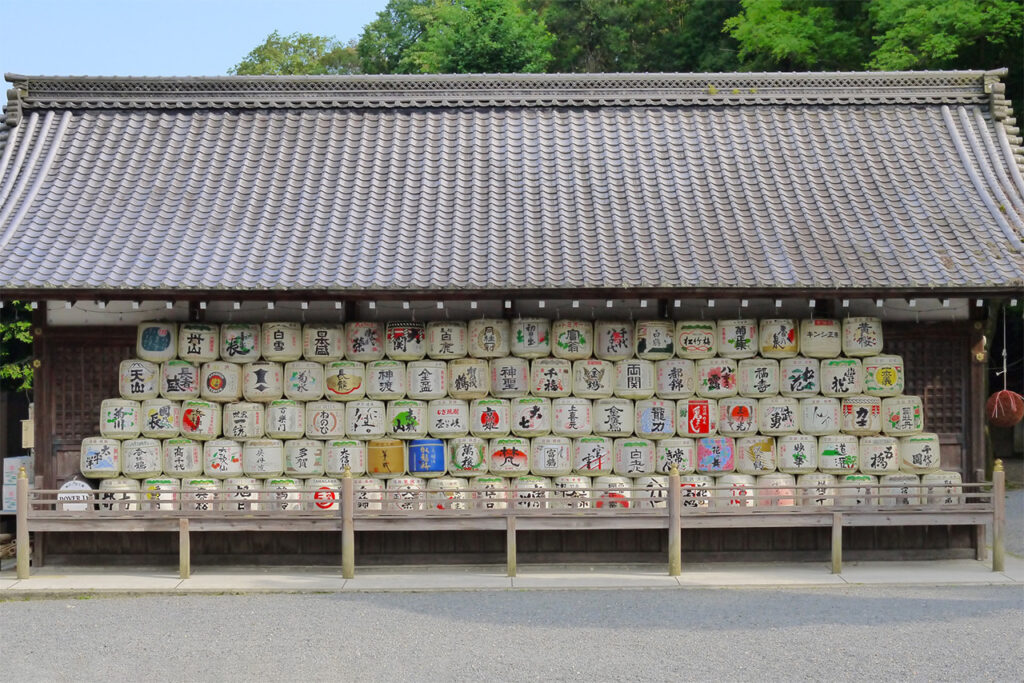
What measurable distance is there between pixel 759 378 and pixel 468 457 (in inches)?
146

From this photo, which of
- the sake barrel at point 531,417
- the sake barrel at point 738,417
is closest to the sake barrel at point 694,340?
the sake barrel at point 738,417

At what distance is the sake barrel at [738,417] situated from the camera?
522 inches

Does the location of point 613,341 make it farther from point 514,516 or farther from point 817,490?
point 817,490

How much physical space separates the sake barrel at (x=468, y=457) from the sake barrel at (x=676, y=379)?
90.3 inches

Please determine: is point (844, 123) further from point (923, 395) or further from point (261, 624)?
point (261, 624)

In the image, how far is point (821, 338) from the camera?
13.3 metres

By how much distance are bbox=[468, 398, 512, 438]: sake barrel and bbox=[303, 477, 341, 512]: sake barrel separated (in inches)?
67.2

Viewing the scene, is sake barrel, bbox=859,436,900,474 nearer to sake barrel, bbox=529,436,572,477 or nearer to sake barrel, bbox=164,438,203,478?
sake barrel, bbox=529,436,572,477

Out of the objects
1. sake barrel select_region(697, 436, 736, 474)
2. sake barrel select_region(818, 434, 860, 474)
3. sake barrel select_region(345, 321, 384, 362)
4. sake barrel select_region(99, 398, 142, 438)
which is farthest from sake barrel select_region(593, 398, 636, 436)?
sake barrel select_region(99, 398, 142, 438)

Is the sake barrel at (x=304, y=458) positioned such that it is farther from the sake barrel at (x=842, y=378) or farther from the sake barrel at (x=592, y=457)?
the sake barrel at (x=842, y=378)

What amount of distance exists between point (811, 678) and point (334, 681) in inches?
143

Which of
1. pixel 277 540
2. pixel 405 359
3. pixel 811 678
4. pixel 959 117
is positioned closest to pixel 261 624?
pixel 277 540

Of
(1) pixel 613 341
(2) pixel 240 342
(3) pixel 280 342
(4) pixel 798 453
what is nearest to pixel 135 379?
(2) pixel 240 342

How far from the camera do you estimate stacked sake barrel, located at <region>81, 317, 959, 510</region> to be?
1316 cm
